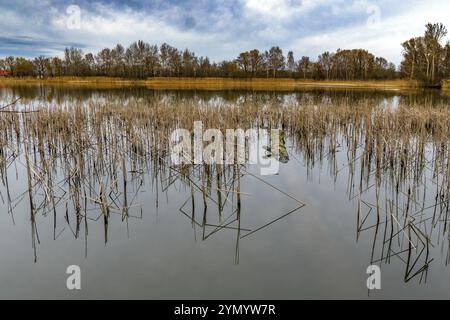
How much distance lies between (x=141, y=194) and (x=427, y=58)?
37.3 m

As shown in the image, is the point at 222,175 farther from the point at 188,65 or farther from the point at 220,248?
the point at 188,65

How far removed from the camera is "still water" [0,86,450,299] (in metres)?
2.45

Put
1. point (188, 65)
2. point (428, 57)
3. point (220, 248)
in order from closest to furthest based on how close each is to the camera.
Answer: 1. point (220, 248)
2. point (428, 57)
3. point (188, 65)

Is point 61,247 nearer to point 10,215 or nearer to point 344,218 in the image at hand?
point 10,215

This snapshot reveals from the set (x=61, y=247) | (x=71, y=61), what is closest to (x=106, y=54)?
(x=71, y=61)

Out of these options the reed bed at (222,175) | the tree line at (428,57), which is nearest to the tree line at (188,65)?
the tree line at (428,57)

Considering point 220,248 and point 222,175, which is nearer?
point 220,248

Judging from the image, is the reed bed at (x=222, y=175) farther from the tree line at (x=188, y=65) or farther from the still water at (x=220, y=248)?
the tree line at (x=188, y=65)

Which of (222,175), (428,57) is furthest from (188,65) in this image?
(222,175)

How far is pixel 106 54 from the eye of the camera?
57.4 meters

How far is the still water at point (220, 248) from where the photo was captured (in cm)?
245

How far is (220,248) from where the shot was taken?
2.99 metres

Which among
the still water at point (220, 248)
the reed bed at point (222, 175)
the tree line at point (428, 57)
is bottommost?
the still water at point (220, 248)

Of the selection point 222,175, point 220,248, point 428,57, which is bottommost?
point 220,248
